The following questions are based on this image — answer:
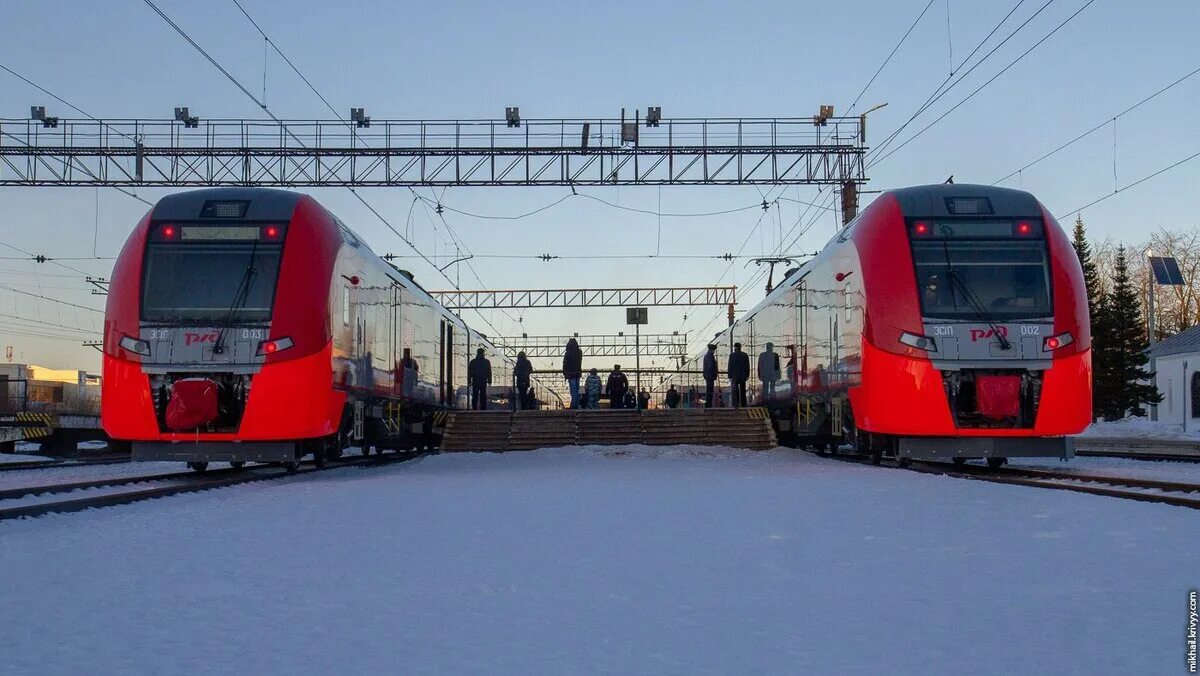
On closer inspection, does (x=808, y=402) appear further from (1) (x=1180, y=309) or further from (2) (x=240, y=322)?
(1) (x=1180, y=309)

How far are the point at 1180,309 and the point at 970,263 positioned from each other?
186ft

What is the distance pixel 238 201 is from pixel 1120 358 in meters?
44.9

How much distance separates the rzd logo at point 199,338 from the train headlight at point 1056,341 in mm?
10325

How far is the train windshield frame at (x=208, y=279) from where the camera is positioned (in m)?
13.9

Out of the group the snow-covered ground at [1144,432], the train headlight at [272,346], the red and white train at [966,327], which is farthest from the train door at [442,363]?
the snow-covered ground at [1144,432]

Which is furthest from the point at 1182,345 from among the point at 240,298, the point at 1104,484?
the point at 240,298

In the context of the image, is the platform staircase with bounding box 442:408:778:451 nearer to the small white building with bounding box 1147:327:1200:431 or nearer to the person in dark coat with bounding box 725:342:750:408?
the person in dark coat with bounding box 725:342:750:408

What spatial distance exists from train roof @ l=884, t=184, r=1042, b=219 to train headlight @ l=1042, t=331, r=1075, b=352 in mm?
1712

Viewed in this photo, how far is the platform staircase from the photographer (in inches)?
866

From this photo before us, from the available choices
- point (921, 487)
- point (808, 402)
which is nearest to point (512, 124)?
point (808, 402)

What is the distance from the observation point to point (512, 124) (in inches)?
1093

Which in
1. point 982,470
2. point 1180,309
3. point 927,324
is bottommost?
point 982,470

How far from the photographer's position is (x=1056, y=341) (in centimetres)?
1400

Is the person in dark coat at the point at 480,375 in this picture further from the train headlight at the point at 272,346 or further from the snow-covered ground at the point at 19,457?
the train headlight at the point at 272,346
